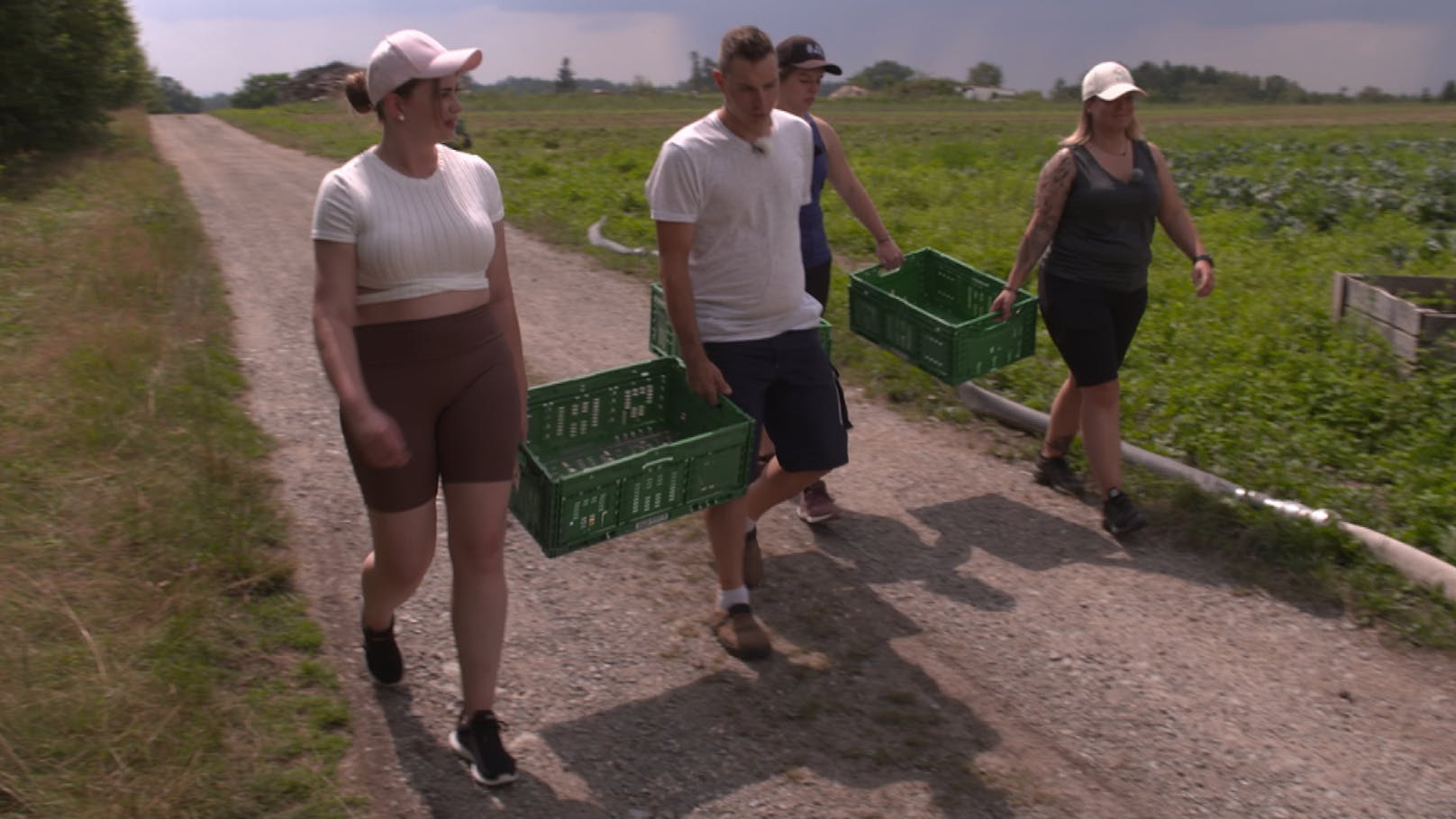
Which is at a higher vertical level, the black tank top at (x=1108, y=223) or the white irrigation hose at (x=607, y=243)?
the black tank top at (x=1108, y=223)

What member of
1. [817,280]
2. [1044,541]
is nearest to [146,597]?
[817,280]

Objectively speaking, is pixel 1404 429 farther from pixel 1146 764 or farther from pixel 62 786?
pixel 62 786

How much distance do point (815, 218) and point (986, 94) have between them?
7945 centimetres

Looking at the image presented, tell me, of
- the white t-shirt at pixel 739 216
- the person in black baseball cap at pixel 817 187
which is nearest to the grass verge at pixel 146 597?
the white t-shirt at pixel 739 216

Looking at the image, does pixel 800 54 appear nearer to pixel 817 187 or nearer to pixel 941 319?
pixel 817 187

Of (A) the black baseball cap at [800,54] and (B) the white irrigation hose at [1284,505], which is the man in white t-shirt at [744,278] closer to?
(A) the black baseball cap at [800,54]

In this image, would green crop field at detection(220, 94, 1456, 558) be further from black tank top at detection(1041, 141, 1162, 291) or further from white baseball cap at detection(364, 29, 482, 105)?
black tank top at detection(1041, 141, 1162, 291)

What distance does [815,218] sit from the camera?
541cm

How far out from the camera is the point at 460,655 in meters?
3.64

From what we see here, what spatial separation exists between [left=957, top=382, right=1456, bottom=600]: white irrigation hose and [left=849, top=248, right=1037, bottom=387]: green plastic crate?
0.70m

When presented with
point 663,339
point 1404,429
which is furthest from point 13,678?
point 1404,429

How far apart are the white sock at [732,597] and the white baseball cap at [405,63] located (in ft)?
7.04

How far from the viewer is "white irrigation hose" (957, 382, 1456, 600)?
4.91 metres

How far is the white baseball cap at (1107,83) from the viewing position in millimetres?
5145
